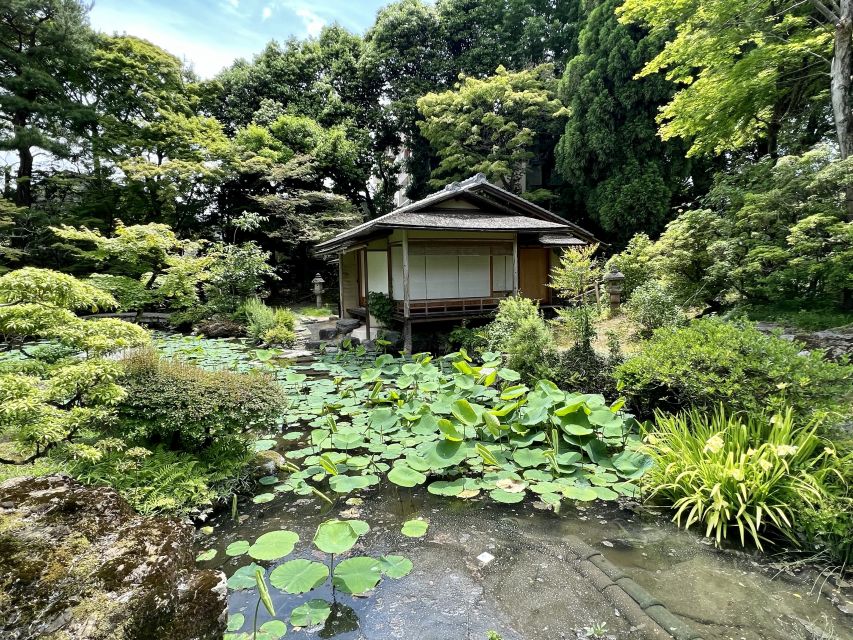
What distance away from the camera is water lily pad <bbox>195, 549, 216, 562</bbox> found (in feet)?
9.32

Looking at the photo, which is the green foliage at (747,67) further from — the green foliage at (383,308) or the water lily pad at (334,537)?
the water lily pad at (334,537)

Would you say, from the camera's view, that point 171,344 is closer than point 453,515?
No

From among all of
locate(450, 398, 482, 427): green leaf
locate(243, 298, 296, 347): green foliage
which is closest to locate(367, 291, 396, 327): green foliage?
locate(243, 298, 296, 347): green foliage

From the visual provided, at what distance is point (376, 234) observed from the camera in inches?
448

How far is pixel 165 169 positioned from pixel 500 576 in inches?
690

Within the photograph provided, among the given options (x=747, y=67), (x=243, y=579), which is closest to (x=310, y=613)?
(x=243, y=579)

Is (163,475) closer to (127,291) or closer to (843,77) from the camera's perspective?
(843,77)

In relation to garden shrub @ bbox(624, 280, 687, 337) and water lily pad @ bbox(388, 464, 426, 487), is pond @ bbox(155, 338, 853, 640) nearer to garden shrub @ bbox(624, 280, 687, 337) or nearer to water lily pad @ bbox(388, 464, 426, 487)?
water lily pad @ bbox(388, 464, 426, 487)

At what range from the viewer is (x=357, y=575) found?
7.84ft

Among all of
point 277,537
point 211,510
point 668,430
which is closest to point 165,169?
point 211,510

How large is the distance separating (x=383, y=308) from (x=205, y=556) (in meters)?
8.09

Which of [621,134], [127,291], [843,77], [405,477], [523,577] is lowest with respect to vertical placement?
[523,577]

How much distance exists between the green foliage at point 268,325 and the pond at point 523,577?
25.7ft

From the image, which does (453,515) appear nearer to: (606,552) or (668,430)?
(606,552)
